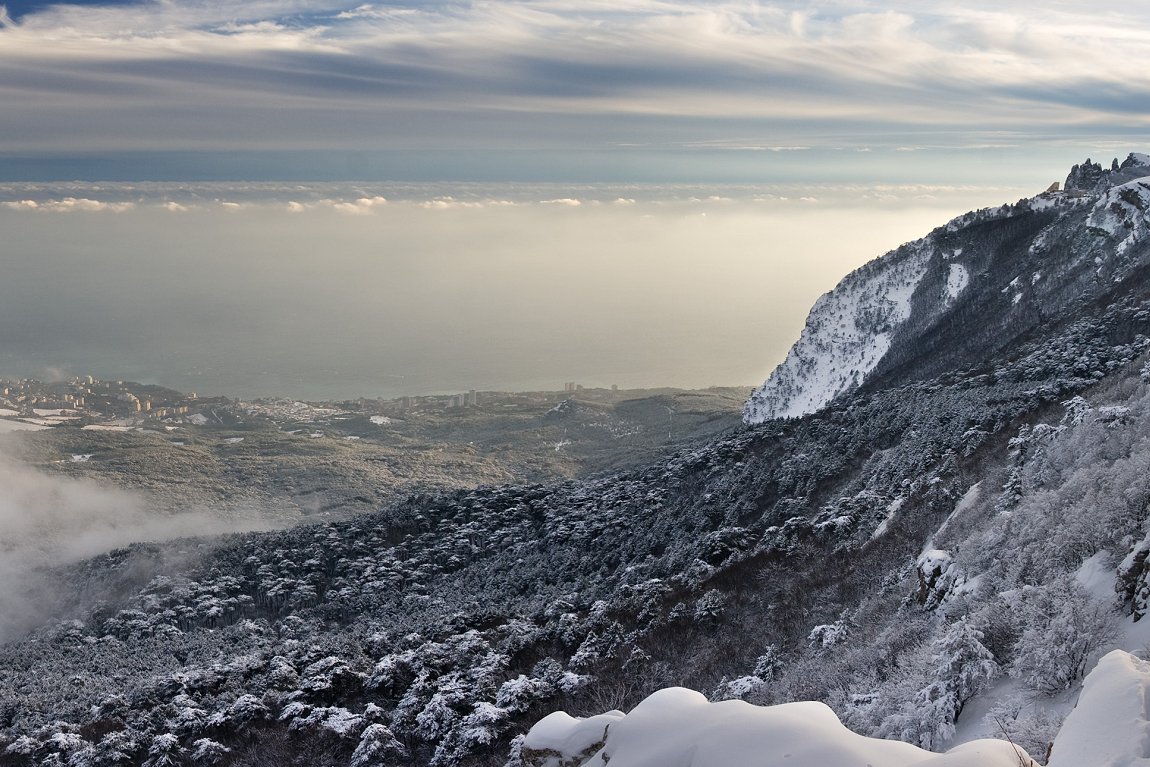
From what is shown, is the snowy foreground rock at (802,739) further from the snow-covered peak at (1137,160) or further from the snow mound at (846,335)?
the snow-covered peak at (1137,160)

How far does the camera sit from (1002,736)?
1136 centimetres

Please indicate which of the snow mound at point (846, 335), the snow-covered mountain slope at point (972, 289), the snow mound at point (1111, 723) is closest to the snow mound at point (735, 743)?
the snow mound at point (1111, 723)

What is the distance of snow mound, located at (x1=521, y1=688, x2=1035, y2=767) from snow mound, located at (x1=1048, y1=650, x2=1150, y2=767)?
505mm

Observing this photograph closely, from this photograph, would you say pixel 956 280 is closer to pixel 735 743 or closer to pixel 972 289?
pixel 972 289

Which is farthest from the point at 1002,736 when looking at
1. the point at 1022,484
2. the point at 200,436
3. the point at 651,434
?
the point at 200,436

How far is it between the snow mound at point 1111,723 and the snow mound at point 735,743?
0.50m

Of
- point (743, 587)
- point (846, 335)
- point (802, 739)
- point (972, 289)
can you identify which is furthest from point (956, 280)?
point (802, 739)

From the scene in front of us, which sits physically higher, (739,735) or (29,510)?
(739,735)

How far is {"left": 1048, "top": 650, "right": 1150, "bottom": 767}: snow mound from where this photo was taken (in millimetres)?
7496

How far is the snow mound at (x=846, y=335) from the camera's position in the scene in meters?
87.6

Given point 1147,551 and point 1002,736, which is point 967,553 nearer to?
point 1147,551

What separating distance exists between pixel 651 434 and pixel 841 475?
121m

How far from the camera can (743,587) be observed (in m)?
33.1

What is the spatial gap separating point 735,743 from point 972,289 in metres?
81.9
